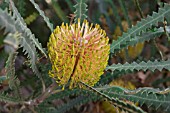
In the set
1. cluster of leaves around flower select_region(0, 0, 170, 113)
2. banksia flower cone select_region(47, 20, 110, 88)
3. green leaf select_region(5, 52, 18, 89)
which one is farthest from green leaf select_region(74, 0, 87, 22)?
green leaf select_region(5, 52, 18, 89)

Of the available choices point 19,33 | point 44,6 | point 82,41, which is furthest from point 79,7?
point 44,6

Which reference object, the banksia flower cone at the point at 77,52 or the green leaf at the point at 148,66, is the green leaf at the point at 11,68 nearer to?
the banksia flower cone at the point at 77,52

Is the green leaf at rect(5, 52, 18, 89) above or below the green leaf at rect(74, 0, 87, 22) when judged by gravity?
below

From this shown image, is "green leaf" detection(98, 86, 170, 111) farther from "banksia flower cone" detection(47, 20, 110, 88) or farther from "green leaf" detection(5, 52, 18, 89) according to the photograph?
"green leaf" detection(5, 52, 18, 89)

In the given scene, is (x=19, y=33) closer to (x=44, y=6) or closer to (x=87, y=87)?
(x=87, y=87)

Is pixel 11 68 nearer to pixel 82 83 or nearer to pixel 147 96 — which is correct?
pixel 82 83

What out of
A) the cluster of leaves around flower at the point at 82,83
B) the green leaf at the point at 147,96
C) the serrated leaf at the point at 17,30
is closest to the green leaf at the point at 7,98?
the cluster of leaves around flower at the point at 82,83
